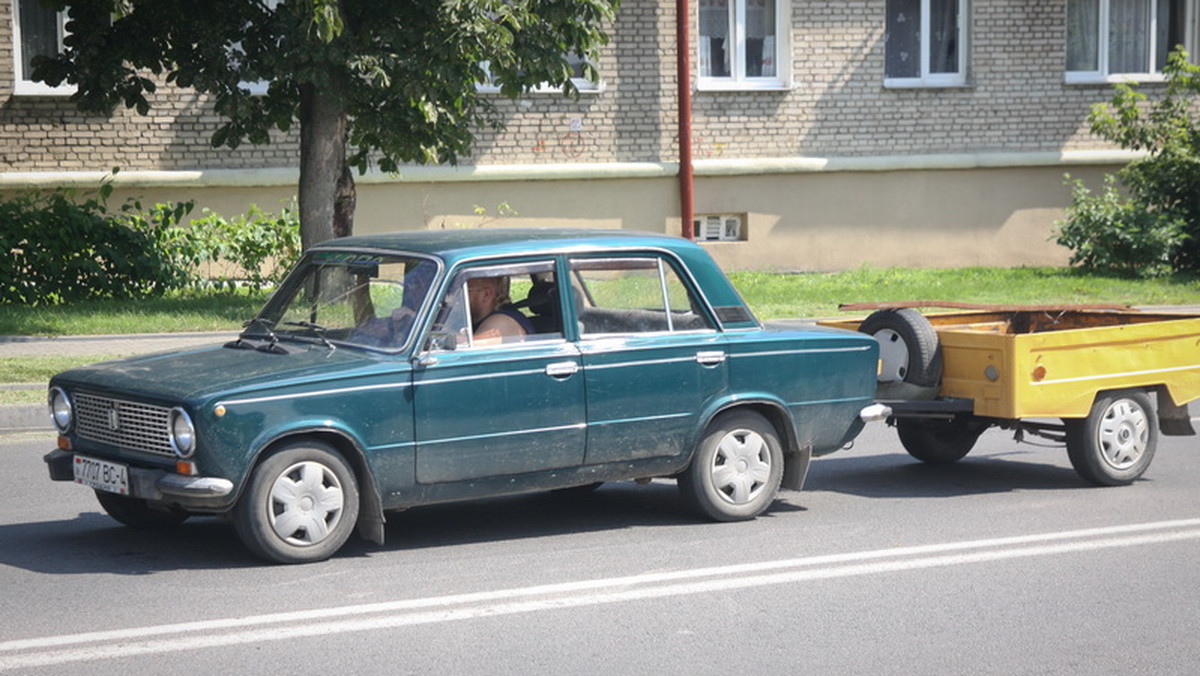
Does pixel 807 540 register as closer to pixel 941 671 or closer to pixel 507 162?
pixel 941 671

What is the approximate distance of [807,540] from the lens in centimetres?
745

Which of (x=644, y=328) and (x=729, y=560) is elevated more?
(x=644, y=328)

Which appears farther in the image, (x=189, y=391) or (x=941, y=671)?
(x=189, y=391)

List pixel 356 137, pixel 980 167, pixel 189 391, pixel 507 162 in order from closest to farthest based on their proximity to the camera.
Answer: pixel 189 391 < pixel 356 137 < pixel 507 162 < pixel 980 167

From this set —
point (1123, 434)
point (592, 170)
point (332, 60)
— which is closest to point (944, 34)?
point (592, 170)

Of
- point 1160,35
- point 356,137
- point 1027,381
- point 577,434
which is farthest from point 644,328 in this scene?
point 1160,35

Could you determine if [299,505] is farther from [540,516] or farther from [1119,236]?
[1119,236]

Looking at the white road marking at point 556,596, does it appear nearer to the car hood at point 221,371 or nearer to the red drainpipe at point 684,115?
the car hood at point 221,371

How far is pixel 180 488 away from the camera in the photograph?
6402 mm

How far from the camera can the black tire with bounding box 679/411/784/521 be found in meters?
7.70

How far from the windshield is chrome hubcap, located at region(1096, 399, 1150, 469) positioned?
13.5 feet

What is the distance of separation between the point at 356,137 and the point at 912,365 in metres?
8.50

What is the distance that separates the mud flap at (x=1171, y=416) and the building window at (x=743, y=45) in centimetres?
1334

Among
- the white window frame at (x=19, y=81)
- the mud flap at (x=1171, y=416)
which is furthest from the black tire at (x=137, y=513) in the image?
the white window frame at (x=19, y=81)
